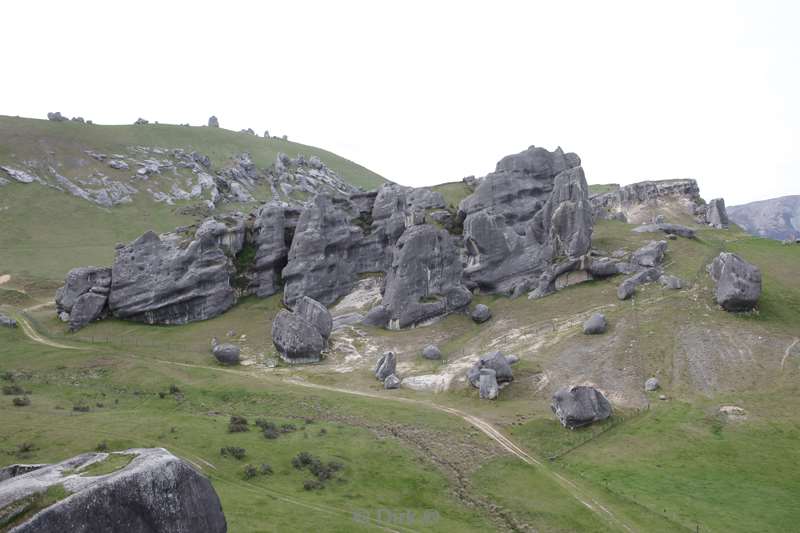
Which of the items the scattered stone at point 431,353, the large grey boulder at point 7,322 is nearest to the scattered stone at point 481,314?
the scattered stone at point 431,353

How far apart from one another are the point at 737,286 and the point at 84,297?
9438 cm

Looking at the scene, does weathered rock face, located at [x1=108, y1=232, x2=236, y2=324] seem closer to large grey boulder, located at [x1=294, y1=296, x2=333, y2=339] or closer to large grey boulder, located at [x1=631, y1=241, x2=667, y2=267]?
large grey boulder, located at [x1=294, y1=296, x2=333, y2=339]

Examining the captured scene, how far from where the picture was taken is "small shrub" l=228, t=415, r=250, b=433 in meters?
46.3

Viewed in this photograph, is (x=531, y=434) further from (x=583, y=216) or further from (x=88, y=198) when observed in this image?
(x=88, y=198)

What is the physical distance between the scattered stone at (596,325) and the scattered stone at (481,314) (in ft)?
58.3

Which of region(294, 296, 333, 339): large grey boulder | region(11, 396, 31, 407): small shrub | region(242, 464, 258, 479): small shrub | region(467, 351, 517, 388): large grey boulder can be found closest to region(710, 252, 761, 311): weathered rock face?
region(467, 351, 517, 388): large grey boulder

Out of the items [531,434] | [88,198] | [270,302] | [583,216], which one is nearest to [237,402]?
[531,434]

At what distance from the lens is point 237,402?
58250mm

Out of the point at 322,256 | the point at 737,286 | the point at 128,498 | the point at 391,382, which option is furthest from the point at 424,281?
the point at 128,498

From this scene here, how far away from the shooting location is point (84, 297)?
301 ft

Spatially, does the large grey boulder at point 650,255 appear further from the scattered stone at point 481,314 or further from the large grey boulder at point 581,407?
the large grey boulder at point 581,407

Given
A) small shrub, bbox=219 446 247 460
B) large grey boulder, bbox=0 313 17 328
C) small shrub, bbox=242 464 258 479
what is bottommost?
small shrub, bbox=242 464 258 479

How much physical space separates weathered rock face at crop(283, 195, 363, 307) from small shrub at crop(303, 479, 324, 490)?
59183mm

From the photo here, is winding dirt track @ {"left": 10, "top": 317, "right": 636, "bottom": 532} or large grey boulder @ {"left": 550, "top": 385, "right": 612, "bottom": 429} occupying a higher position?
large grey boulder @ {"left": 550, "top": 385, "right": 612, "bottom": 429}
